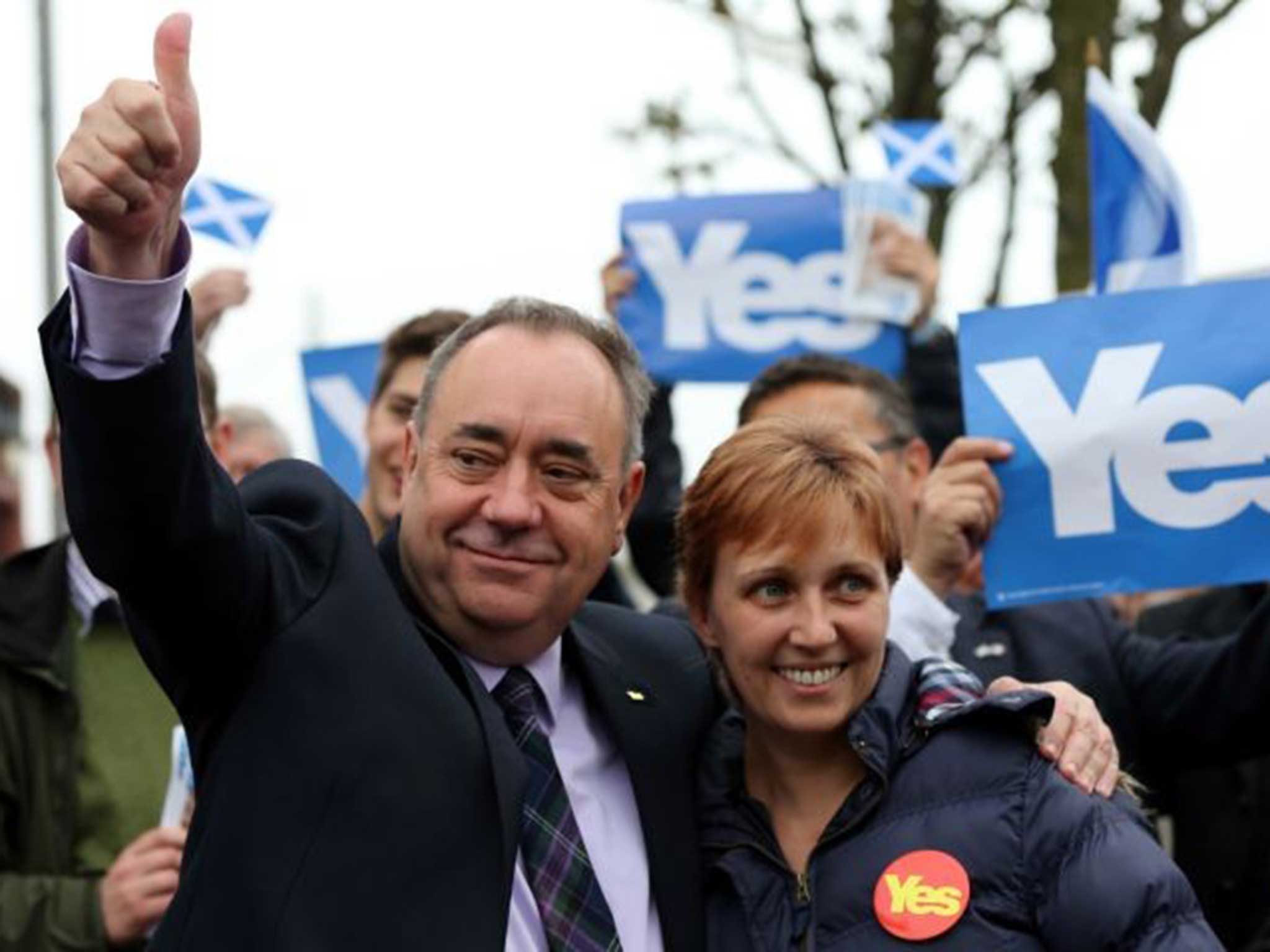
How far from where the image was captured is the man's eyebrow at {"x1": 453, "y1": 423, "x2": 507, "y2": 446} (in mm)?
3463

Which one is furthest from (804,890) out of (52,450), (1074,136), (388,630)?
(1074,136)

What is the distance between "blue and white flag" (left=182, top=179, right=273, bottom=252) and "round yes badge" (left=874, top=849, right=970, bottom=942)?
4.16 meters

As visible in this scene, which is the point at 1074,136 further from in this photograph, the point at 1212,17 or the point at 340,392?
the point at 340,392

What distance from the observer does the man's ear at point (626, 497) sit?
3.66 m

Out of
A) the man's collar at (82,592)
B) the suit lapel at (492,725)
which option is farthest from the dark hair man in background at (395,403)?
the suit lapel at (492,725)

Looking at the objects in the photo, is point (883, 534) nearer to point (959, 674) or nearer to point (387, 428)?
point (959, 674)

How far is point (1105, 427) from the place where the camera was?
4859 millimetres

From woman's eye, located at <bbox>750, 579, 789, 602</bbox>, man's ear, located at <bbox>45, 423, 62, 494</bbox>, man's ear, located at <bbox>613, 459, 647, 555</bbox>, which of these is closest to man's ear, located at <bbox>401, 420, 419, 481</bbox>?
man's ear, located at <bbox>613, 459, 647, 555</bbox>

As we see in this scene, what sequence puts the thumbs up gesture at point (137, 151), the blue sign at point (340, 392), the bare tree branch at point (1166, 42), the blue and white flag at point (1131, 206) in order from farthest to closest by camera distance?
the bare tree branch at point (1166, 42) < the blue sign at point (340, 392) < the blue and white flag at point (1131, 206) < the thumbs up gesture at point (137, 151)

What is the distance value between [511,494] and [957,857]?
850 mm

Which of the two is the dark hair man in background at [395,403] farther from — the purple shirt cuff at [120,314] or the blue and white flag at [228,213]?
the purple shirt cuff at [120,314]

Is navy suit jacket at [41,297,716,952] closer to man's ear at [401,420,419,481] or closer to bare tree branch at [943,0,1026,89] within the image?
man's ear at [401,420,419,481]

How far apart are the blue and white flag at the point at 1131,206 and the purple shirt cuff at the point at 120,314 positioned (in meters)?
3.39

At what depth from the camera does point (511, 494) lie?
3445mm
